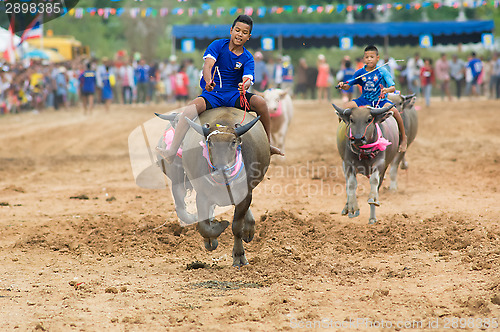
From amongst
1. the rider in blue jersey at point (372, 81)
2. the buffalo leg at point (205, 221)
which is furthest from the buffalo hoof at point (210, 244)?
the rider in blue jersey at point (372, 81)

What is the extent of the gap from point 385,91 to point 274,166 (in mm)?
6107

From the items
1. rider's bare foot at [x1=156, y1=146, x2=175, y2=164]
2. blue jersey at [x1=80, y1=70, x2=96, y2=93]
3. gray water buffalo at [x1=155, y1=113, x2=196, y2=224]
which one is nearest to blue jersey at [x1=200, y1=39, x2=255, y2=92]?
gray water buffalo at [x1=155, y1=113, x2=196, y2=224]

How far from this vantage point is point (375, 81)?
336 inches

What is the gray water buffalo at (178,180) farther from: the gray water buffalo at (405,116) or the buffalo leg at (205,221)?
the gray water buffalo at (405,116)

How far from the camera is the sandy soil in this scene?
5219mm

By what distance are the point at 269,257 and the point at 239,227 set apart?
76 centimetres

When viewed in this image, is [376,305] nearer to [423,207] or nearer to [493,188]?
[423,207]

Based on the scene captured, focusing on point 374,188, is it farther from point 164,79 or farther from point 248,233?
point 164,79

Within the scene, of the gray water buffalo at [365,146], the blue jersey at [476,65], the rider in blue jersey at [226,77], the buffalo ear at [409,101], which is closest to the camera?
the rider in blue jersey at [226,77]

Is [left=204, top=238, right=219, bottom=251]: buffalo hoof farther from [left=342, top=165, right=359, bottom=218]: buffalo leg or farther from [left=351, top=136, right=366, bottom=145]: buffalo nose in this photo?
[left=351, top=136, right=366, bottom=145]: buffalo nose

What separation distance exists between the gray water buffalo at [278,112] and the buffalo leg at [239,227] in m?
7.66

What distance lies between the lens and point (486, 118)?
20.3 meters

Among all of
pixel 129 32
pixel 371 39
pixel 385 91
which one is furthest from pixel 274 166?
pixel 129 32

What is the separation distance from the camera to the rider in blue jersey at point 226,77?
653 centimetres
